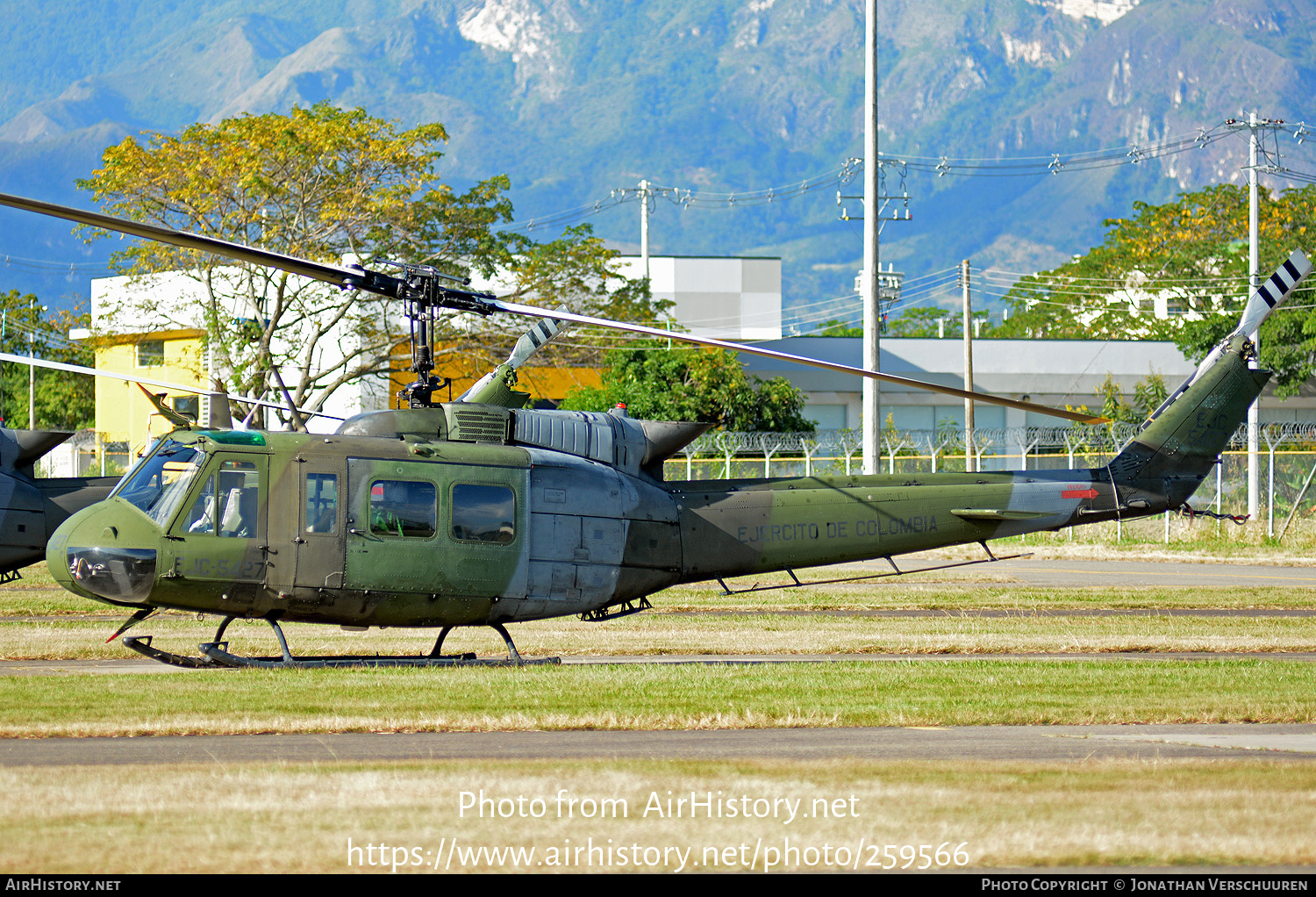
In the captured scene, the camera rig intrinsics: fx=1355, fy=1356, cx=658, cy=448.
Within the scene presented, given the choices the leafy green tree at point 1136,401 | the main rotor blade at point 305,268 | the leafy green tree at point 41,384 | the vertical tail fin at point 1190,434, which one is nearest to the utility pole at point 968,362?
the leafy green tree at point 1136,401

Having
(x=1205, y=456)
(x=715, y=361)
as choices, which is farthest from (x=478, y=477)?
(x=715, y=361)

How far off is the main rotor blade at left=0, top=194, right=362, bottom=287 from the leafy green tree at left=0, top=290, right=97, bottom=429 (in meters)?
76.0

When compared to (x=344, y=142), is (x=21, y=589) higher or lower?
lower

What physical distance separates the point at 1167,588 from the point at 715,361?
3401 centimetres

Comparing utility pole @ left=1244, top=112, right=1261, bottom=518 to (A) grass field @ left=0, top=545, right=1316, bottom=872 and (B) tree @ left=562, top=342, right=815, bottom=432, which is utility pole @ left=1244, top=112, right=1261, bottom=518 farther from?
(A) grass field @ left=0, top=545, right=1316, bottom=872

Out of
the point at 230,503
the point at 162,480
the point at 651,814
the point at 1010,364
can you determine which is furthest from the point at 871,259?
the point at 1010,364

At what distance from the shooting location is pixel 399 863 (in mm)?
6883

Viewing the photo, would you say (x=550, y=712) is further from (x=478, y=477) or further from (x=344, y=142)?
(x=344, y=142)

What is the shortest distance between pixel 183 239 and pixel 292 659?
18.0 feet

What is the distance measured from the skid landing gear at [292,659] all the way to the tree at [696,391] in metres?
38.4

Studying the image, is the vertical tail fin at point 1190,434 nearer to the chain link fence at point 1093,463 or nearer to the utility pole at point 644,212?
the chain link fence at point 1093,463

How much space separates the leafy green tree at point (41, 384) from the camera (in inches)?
3359

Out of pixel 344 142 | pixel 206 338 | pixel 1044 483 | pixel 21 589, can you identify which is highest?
pixel 344 142

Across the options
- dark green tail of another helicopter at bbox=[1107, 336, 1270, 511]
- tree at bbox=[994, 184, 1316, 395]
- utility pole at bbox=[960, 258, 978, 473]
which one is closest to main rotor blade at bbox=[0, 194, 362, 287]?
dark green tail of another helicopter at bbox=[1107, 336, 1270, 511]
